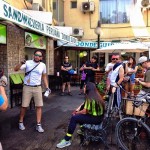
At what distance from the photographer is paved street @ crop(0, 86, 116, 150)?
5336mm

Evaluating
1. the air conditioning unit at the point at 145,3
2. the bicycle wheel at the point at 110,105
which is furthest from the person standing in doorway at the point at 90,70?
the air conditioning unit at the point at 145,3

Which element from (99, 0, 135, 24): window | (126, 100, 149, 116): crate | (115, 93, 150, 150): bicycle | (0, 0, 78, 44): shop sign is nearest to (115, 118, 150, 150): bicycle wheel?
(115, 93, 150, 150): bicycle

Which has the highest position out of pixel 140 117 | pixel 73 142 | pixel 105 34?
pixel 105 34

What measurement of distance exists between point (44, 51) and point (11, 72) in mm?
4116

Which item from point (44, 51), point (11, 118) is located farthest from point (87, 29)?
point (11, 118)

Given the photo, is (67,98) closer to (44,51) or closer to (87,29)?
(44,51)

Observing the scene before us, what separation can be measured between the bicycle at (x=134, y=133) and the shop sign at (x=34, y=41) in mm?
6064

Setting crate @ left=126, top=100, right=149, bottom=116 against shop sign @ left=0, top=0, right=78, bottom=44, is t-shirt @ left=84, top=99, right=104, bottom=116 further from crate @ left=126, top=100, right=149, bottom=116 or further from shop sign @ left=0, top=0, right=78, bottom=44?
shop sign @ left=0, top=0, right=78, bottom=44

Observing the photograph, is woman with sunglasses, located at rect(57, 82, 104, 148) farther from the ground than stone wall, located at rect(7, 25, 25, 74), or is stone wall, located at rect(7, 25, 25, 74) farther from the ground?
stone wall, located at rect(7, 25, 25, 74)

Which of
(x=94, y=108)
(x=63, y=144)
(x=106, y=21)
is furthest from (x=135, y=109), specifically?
(x=106, y=21)

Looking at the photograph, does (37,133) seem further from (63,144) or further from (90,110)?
(90,110)

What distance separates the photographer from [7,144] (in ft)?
17.8

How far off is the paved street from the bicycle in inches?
12.9

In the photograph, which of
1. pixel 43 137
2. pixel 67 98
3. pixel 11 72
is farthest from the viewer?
pixel 67 98
